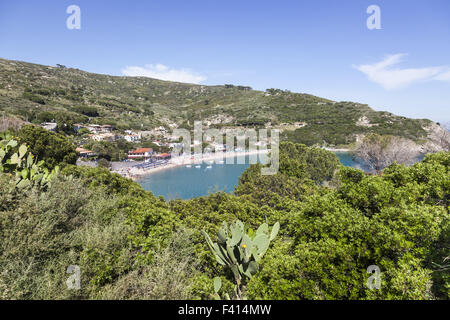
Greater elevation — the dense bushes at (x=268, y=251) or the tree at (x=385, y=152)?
the tree at (x=385, y=152)

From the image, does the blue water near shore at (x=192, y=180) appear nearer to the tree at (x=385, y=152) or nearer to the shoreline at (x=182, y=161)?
the shoreline at (x=182, y=161)

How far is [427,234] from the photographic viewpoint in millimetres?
3406

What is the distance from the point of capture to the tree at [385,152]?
2091 centimetres

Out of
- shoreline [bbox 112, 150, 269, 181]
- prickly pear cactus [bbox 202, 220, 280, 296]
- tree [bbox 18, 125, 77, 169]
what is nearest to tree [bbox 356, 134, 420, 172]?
prickly pear cactus [bbox 202, 220, 280, 296]

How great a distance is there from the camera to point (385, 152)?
70.4 feet

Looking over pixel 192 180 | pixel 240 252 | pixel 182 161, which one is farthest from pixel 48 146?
pixel 182 161

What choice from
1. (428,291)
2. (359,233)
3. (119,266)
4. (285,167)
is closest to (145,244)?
(119,266)

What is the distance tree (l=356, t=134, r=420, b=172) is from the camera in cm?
2091

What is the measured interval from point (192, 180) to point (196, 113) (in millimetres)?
61946

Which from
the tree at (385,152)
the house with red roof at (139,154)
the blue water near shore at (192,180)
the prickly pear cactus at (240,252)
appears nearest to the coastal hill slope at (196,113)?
the house with red roof at (139,154)

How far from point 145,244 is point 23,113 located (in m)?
58.3

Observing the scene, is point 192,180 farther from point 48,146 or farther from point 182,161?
point 48,146

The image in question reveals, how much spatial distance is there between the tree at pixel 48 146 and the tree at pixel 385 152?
2834 cm

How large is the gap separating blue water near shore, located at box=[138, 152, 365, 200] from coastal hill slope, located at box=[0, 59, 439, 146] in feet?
89.9
